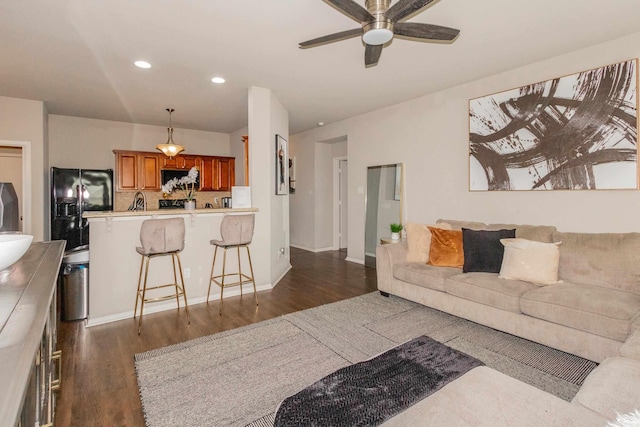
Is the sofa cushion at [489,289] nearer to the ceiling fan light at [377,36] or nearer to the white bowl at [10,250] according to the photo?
the ceiling fan light at [377,36]

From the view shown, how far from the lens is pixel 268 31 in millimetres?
2840

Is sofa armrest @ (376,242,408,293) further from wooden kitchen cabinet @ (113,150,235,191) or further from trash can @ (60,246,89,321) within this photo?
wooden kitchen cabinet @ (113,150,235,191)

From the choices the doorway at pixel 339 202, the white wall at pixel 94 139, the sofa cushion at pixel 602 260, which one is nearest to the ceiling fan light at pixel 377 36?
the sofa cushion at pixel 602 260

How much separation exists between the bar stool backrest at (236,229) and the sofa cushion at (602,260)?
10.2 feet

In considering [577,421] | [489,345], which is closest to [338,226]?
[489,345]

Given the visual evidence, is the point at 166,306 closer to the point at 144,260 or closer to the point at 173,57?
the point at 144,260

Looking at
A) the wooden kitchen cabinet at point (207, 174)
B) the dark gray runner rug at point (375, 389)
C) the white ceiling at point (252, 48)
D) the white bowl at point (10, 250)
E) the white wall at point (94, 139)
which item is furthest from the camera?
the wooden kitchen cabinet at point (207, 174)

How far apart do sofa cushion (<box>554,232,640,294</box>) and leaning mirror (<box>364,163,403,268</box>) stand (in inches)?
96.9

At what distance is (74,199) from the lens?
546 centimetres

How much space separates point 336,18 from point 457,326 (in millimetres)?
2959

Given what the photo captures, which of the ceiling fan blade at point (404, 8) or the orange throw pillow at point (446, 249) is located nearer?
the ceiling fan blade at point (404, 8)

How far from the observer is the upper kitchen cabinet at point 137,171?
625cm

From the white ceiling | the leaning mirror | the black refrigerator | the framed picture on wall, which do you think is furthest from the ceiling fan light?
the black refrigerator

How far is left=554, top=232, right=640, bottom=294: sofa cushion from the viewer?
2.57 metres
